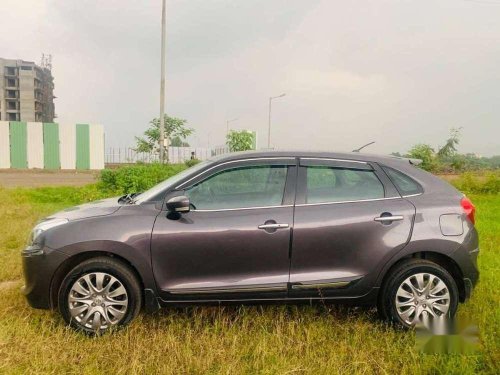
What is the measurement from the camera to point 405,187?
345 centimetres

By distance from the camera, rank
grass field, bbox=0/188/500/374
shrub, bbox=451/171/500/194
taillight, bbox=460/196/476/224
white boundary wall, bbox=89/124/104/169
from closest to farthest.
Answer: grass field, bbox=0/188/500/374 → taillight, bbox=460/196/476/224 → shrub, bbox=451/171/500/194 → white boundary wall, bbox=89/124/104/169

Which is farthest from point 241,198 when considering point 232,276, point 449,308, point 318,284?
point 449,308

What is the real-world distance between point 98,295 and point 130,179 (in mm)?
7928

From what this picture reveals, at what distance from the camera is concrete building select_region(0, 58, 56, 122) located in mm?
55500

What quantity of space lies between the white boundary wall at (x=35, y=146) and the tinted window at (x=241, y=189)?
3423cm

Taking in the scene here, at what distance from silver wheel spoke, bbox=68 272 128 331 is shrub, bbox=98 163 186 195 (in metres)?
7.46

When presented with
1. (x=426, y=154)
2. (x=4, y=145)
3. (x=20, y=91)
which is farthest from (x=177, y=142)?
(x=20, y=91)

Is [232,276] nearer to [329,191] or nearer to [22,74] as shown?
[329,191]

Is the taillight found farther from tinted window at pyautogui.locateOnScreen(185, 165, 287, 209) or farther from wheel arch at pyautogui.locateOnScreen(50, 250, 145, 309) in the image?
wheel arch at pyautogui.locateOnScreen(50, 250, 145, 309)

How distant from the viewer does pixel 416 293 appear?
3.30 meters

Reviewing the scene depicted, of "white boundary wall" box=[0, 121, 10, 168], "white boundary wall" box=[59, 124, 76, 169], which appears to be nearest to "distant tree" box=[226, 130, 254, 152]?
"white boundary wall" box=[59, 124, 76, 169]

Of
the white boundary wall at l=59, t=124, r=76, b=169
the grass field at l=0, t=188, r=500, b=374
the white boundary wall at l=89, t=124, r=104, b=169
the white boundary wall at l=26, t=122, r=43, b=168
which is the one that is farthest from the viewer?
the white boundary wall at l=89, t=124, r=104, b=169

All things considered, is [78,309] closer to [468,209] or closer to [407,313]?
[407,313]

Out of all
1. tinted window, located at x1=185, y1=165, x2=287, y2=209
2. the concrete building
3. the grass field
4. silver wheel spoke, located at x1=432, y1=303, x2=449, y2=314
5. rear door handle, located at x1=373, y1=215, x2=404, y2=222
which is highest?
the concrete building
